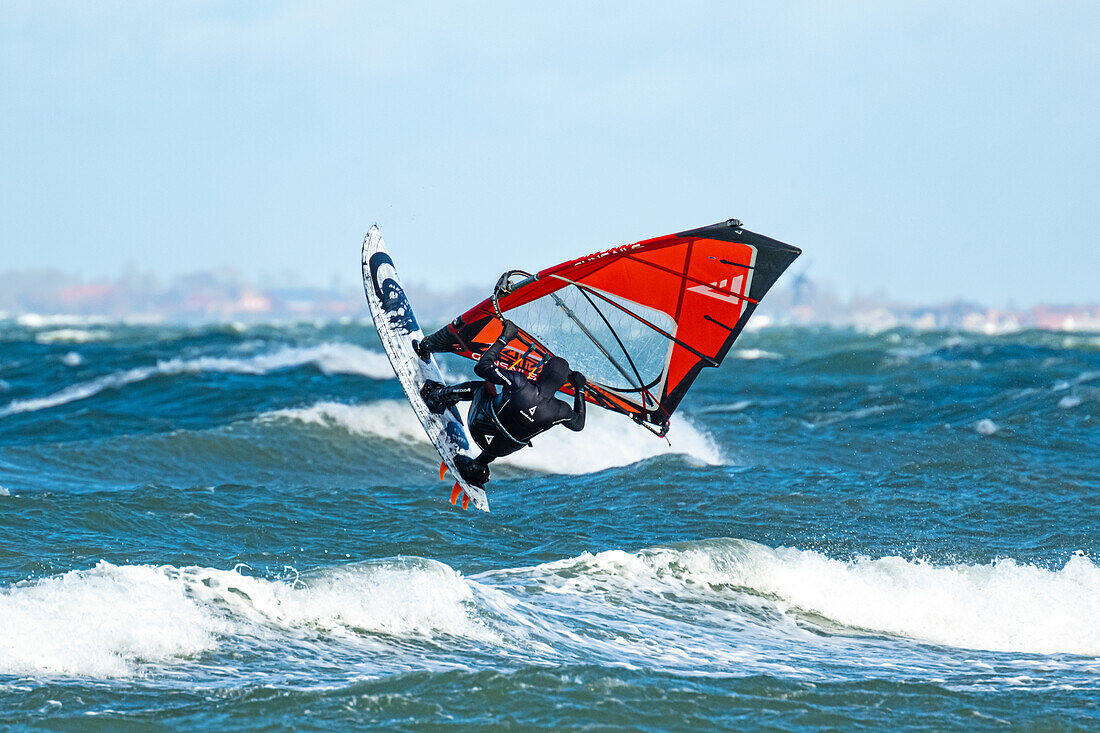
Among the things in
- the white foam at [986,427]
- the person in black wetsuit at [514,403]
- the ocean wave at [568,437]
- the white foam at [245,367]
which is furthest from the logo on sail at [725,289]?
the white foam at [245,367]

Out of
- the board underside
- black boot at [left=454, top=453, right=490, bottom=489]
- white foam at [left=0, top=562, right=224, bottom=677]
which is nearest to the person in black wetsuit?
black boot at [left=454, top=453, right=490, bottom=489]

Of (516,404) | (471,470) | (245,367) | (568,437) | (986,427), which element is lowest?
(471,470)

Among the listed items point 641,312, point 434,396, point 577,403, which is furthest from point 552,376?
point 641,312

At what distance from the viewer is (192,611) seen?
22.8ft

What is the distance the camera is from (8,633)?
634cm

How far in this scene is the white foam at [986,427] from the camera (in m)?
16.7

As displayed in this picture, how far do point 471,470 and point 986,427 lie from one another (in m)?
11.3

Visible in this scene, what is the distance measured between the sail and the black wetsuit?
26 centimetres

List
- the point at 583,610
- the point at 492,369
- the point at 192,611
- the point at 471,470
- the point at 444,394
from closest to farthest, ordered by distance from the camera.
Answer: the point at 192,611 → the point at 492,369 → the point at 583,610 → the point at 444,394 → the point at 471,470

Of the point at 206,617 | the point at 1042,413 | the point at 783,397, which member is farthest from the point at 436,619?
the point at 783,397

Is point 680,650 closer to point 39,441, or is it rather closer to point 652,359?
point 652,359

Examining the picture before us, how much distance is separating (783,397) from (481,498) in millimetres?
14620

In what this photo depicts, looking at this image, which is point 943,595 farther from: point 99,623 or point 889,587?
point 99,623

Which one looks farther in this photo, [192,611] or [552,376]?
[552,376]
